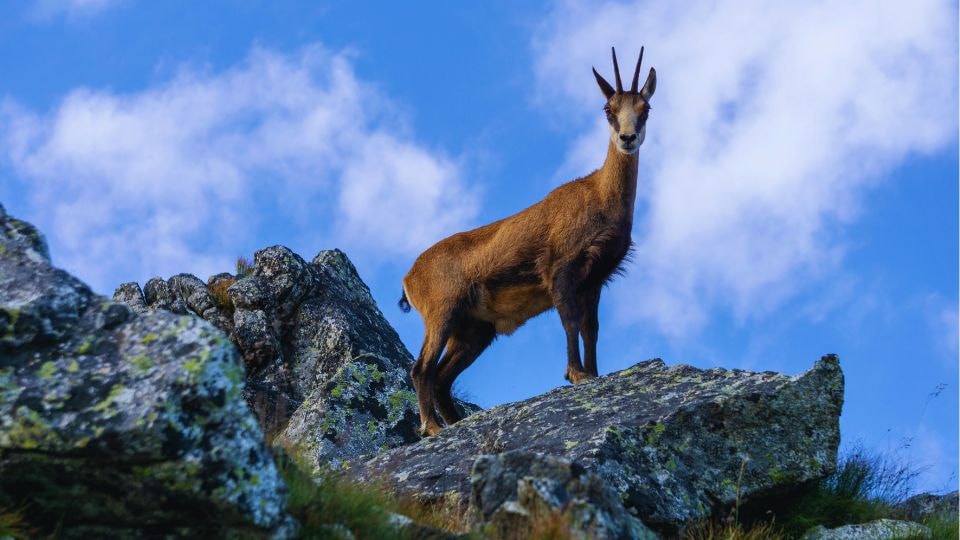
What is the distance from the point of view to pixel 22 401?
477cm

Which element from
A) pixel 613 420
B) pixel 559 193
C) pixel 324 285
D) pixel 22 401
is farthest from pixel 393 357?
pixel 22 401

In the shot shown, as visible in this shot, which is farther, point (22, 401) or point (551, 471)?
point (551, 471)

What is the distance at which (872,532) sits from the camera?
27.9ft

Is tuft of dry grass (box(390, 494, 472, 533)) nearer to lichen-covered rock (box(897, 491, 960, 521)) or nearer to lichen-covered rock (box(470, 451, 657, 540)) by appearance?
lichen-covered rock (box(470, 451, 657, 540))

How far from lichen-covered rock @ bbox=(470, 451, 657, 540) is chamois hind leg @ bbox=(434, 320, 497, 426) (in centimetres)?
699

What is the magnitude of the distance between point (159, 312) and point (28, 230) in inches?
50.0

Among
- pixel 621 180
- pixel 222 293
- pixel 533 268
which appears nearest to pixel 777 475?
pixel 533 268

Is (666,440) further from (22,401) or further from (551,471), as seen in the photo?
(22,401)

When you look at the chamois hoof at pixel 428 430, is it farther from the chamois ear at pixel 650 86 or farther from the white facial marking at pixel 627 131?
the chamois ear at pixel 650 86

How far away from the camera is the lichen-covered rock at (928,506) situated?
980 centimetres

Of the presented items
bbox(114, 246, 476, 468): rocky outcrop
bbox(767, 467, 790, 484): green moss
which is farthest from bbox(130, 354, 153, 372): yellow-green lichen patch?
bbox(114, 246, 476, 468): rocky outcrop

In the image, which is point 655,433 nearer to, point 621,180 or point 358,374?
point 358,374

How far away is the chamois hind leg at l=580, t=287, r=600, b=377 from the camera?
12156 millimetres

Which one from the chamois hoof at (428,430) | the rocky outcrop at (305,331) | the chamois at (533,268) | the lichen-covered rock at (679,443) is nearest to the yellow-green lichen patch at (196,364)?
the lichen-covered rock at (679,443)
